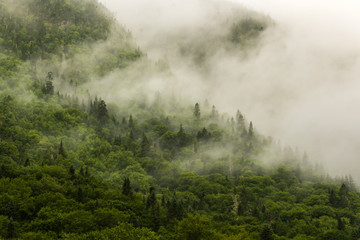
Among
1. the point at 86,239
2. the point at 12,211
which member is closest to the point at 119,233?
the point at 86,239

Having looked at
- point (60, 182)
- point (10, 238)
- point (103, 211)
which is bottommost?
point (10, 238)

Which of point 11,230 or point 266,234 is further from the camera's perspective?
point 266,234

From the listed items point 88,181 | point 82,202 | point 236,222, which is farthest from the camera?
point 236,222

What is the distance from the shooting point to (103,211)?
136625mm

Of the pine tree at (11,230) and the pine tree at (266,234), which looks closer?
the pine tree at (11,230)

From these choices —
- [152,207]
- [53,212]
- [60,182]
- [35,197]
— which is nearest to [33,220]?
[53,212]

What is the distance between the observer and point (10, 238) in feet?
367

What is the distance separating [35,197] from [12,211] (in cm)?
1253

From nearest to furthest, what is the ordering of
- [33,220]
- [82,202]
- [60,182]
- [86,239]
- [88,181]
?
[86,239] < [33,220] < [82,202] < [60,182] < [88,181]

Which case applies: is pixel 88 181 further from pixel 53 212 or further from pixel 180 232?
pixel 180 232

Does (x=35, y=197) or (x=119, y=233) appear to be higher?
(x=35, y=197)

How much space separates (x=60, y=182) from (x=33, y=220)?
134 ft

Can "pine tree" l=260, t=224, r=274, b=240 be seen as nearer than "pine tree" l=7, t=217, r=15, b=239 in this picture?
No

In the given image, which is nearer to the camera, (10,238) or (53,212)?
(10,238)
